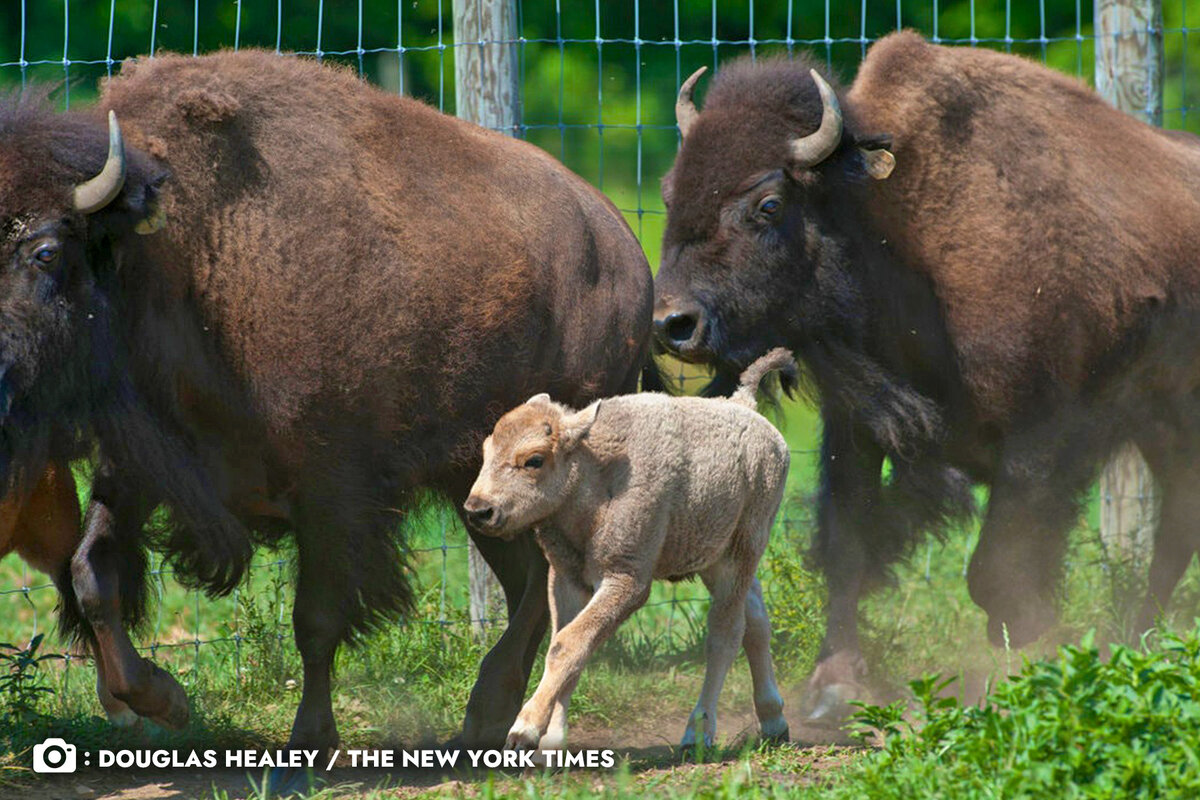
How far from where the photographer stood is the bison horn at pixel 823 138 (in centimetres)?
572

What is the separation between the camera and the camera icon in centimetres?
481

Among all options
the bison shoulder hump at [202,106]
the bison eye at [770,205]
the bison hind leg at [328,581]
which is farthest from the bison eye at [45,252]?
the bison eye at [770,205]

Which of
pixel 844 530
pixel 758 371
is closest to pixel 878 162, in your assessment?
pixel 758 371

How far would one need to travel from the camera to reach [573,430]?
14.3 feet

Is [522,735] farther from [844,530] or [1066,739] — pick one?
[844,530]

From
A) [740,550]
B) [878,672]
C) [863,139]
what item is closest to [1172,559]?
[878,672]

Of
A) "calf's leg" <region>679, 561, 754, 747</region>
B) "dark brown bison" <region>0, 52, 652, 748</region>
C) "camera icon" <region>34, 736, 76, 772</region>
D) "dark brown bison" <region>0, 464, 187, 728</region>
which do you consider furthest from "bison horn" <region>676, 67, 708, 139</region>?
"camera icon" <region>34, 736, 76, 772</region>

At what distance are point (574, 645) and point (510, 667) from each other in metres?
1.00

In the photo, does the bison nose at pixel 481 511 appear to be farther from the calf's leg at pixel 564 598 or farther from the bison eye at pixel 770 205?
the bison eye at pixel 770 205

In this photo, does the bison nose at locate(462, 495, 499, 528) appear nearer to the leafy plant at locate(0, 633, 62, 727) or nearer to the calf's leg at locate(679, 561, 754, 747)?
the calf's leg at locate(679, 561, 754, 747)

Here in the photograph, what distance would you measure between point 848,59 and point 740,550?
36.8 ft

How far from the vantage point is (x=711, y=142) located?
591 cm

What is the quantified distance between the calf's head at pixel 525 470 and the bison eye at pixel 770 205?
1721mm

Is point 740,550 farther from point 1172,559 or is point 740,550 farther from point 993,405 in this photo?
point 1172,559
